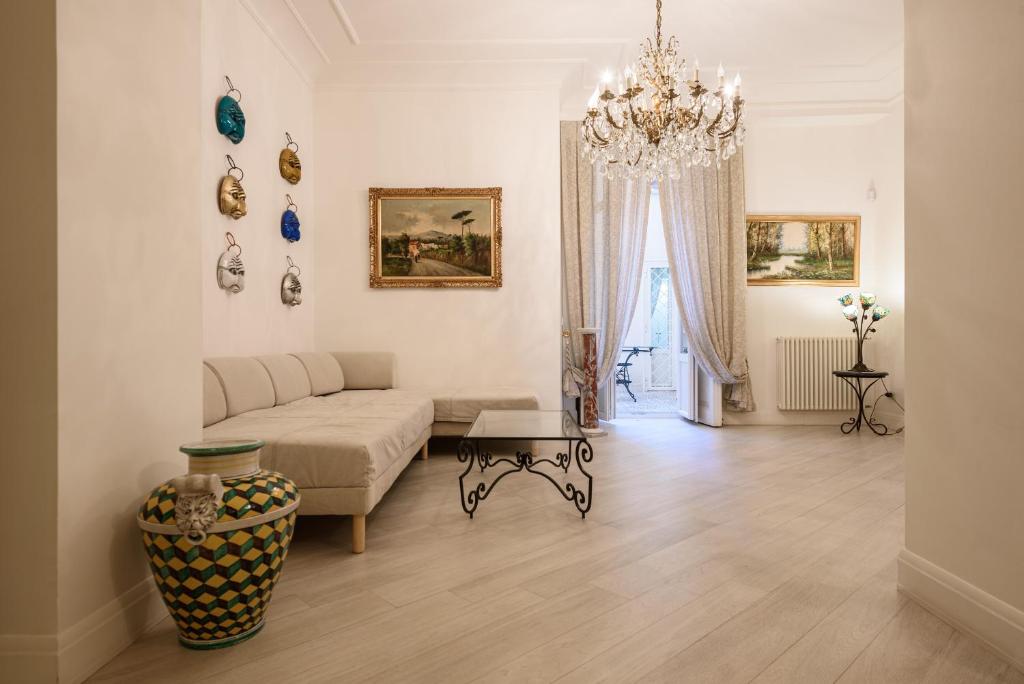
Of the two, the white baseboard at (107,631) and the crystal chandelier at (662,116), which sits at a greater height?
the crystal chandelier at (662,116)

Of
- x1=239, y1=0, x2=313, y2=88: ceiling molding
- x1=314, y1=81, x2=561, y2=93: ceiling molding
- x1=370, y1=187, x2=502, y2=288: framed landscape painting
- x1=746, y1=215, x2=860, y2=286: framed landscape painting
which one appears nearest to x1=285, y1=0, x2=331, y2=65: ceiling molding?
x1=239, y1=0, x2=313, y2=88: ceiling molding

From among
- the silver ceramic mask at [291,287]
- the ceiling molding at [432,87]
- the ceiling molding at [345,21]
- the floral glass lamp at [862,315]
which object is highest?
the ceiling molding at [345,21]

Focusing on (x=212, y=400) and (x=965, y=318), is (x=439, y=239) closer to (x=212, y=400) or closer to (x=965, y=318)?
(x=212, y=400)

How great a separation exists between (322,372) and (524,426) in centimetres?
204

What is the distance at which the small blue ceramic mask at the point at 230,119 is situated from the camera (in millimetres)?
3576

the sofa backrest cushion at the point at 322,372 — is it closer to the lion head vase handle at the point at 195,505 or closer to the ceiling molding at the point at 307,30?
the ceiling molding at the point at 307,30

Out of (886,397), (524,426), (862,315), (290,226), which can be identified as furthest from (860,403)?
(290,226)

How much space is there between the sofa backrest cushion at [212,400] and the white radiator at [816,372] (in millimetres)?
5254

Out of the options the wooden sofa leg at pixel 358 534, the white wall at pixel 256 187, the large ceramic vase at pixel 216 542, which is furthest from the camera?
the white wall at pixel 256 187

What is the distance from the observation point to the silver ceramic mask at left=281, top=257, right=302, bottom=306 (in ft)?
15.2

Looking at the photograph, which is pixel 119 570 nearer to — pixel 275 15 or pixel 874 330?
pixel 275 15

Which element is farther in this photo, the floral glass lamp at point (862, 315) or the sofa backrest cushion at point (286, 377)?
the floral glass lamp at point (862, 315)

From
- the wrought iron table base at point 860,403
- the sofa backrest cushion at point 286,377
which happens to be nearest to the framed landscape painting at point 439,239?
the sofa backrest cushion at point 286,377

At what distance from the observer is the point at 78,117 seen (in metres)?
1.54
